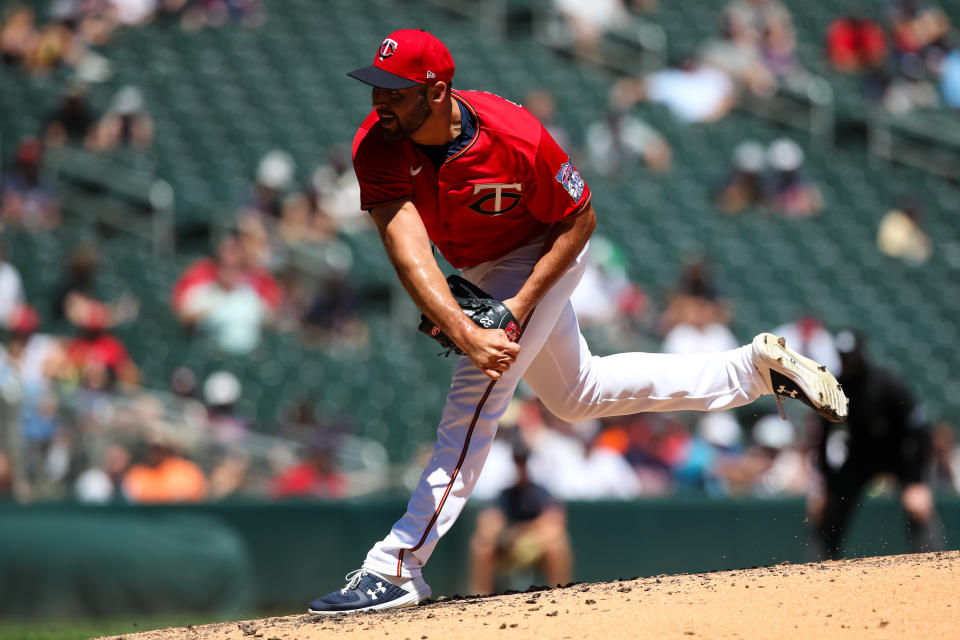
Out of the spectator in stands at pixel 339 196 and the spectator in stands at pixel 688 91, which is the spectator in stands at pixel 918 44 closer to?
the spectator in stands at pixel 688 91

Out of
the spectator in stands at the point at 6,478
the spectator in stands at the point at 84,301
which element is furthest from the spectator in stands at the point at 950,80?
the spectator in stands at the point at 6,478

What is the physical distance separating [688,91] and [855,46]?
2.13 metres

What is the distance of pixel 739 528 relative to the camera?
8.12m

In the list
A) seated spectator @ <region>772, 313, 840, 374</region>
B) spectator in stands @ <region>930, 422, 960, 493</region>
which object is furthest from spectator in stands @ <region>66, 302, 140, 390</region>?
spectator in stands @ <region>930, 422, 960, 493</region>

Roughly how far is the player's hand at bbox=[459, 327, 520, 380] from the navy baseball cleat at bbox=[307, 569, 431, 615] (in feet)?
2.72

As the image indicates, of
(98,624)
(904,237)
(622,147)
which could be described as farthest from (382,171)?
(904,237)

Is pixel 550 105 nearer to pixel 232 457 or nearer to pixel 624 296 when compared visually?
pixel 624 296

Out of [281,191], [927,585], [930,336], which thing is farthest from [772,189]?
[927,585]

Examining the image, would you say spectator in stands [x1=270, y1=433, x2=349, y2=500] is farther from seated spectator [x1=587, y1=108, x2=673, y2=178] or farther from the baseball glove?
seated spectator [x1=587, y1=108, x2=673, y2=178]

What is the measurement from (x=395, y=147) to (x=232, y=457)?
4.88m

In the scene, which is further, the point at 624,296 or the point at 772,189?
the point at 772,189

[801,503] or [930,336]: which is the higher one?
[801,503]

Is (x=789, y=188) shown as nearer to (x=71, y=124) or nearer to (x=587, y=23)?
(x=587, y=23)

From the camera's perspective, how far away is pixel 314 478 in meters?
8.66
